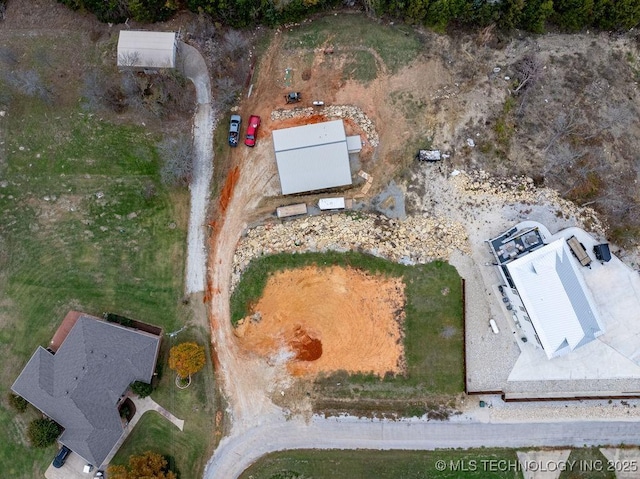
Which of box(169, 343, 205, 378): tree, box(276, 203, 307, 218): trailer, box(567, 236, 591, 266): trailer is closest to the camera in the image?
box(169, 343, 205, 378): tree

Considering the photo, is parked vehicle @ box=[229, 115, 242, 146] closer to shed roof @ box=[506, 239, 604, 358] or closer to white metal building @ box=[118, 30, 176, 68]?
white metal building @ box=[118, 30, 176, 68]

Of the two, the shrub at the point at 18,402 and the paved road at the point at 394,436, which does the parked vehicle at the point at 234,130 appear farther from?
the shrub at the point at 18,402

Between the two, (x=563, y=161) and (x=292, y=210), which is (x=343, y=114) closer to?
(x=292, y=210)

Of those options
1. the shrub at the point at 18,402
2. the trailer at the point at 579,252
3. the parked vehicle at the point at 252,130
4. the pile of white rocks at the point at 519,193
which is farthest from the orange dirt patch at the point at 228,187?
the trailer at the point at 579,252

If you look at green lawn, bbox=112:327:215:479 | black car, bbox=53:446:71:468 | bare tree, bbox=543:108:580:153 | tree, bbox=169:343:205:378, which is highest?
bare tree, bbox=543:108:580:153

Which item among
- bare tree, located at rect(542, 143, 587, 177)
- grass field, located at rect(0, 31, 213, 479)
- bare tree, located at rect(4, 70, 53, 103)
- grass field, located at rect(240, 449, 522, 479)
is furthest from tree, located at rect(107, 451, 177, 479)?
bare tree, located at rect(542, 143, 587, 177)

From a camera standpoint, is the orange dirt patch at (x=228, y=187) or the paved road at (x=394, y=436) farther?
the orange dirt patch at (x=228, y=187)

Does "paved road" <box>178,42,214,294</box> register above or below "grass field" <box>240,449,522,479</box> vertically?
above

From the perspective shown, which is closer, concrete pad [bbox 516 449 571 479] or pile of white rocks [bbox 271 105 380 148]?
concrete pad [bbox 516 449 571 479]
